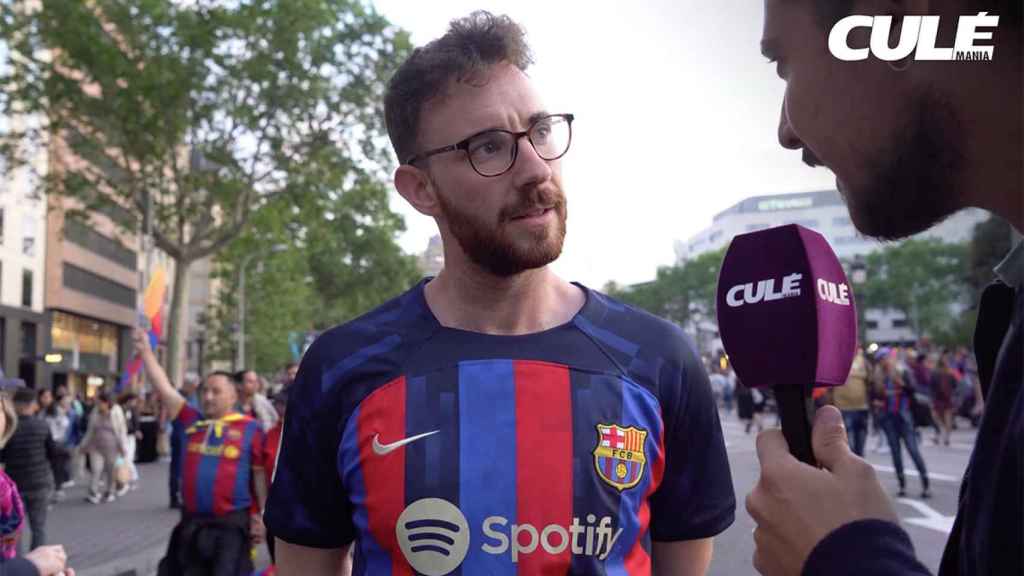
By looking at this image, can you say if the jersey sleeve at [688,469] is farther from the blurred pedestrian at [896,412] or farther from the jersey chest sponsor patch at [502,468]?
the blurred pedestrian at [896,412]

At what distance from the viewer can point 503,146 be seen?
2480 mm

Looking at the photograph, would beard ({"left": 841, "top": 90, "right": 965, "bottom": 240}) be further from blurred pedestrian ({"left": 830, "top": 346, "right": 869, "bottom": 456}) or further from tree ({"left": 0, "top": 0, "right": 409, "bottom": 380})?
tree ({"left": 0, "top": 0, "right": 409, "bottom": 380})

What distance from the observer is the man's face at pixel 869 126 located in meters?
1.26

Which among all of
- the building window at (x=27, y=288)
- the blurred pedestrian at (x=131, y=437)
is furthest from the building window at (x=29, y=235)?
the blurred pedestrian at (x=131, y=437)

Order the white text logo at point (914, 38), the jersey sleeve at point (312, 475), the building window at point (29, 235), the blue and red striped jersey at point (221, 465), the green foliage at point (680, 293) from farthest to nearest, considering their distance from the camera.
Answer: the green foliage at point (680, 293) < the building window at point (29, 235) < the blue and red striped jersey at point (221, 465) < the jersey sleeve at point (312, 475) < the white text logo at point (914, 38)

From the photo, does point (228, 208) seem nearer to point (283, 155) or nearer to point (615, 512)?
point (283, 155)

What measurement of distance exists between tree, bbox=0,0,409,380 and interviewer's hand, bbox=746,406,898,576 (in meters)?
23.0

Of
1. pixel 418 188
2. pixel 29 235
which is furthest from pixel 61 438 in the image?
pixel 29 235

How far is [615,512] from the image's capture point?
7.32ft

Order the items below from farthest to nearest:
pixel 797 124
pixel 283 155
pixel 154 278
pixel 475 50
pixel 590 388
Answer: pixel 283 155 < pixel 154 278 < pixel 475 50 < pixel 590 388 < pixel 797 124

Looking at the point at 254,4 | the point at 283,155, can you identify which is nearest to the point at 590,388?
the point at 254,4

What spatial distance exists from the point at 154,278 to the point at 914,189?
818 centimetres

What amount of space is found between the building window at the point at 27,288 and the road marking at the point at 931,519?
39.1 meters

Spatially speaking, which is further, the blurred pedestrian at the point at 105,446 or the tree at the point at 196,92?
the tree at the point at 196,92
